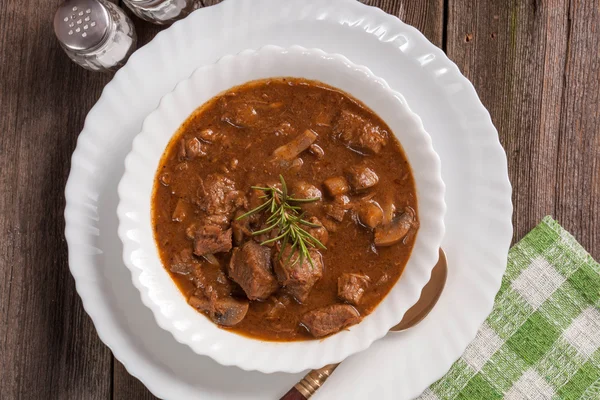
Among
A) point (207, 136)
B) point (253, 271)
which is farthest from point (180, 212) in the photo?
point (253, 271)

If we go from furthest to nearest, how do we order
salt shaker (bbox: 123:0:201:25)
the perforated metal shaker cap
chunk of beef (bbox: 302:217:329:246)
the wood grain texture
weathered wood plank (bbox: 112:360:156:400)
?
the wood grain texture < weathered wood plank (bbox: 112:360:156:400) < salt shaker (bbox: 123:0:201:25) < the perforated metal shaker cap < chunk of beef (bbox: 302:217:329:246)

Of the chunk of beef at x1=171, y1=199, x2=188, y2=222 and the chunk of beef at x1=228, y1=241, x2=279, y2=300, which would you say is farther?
the chunk of beef at x1=171, y1=199, x2=188, y2=222

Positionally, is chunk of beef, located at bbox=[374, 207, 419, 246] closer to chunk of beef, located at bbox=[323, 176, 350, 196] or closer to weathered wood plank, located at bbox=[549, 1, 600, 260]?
chunk of beef, located at bbox=[323, 176, 350, 196]

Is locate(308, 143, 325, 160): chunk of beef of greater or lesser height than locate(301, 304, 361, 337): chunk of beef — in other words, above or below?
above

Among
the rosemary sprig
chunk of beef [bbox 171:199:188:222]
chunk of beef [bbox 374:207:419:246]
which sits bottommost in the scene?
chunk of beef [bbox 171:199:188:222]

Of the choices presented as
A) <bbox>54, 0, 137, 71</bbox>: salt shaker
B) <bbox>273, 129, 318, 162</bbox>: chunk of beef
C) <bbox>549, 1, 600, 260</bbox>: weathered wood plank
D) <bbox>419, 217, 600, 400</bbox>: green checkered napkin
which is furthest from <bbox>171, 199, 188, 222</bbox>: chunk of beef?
<bbox>549, 1, 600, 260</bbox>: weathered wood plank
